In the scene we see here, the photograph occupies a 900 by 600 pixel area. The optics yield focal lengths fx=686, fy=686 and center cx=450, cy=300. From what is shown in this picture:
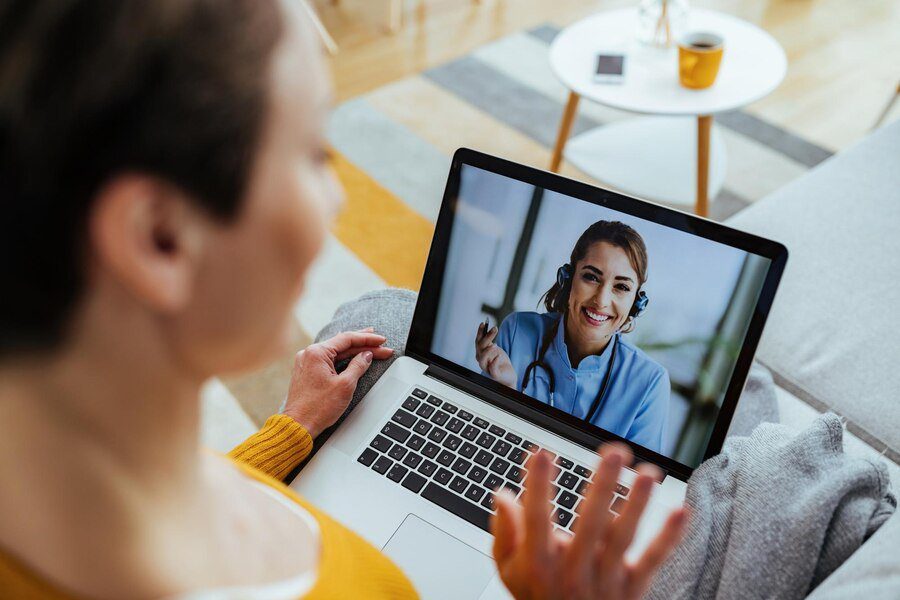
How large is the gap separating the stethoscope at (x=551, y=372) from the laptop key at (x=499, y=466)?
0.10m

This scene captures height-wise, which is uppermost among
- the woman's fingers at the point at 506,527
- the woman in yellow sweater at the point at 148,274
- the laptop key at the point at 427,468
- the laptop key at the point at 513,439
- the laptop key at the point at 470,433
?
the woman in yellow sweater at the point at 148,274

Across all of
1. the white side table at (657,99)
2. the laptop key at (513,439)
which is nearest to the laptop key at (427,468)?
the laptop key at (513,439)

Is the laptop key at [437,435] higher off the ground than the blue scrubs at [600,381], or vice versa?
the blue scrubs at [600,381]

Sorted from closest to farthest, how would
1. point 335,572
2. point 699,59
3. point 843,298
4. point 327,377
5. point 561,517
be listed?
point 335,572
point 561,517
point 327,377
point 843,298
point 699,59

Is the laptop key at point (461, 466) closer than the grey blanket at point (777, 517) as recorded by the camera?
No

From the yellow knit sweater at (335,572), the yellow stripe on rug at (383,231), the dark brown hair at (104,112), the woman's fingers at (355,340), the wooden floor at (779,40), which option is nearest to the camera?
the dark brown hair at (104,112)

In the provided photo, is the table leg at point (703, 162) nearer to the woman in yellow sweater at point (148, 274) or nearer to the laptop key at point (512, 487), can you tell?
the laptop key at point (512, 487)

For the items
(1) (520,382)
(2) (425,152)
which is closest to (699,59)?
(2) (425,152)

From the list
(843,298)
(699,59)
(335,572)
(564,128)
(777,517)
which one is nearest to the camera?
(335,572)

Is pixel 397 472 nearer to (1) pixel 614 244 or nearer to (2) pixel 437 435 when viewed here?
(2) pixel 437 435

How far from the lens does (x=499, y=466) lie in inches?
34.8

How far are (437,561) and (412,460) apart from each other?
136 mm

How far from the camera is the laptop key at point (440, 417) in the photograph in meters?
0.94

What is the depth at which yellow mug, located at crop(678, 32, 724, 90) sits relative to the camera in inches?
66.5
